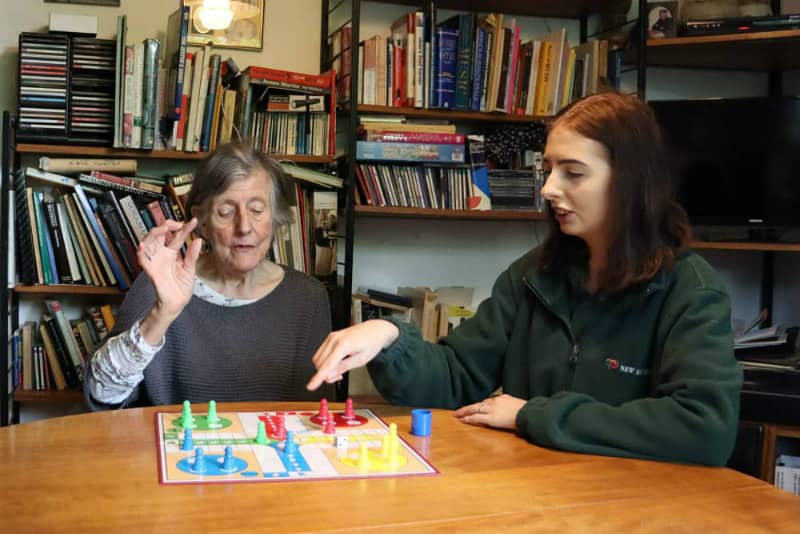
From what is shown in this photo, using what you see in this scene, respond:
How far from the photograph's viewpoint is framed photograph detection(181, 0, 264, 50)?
9.08 feet

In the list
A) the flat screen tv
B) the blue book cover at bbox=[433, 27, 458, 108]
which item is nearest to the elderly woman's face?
the blue book cover at bbox=[433, 27, 458, 108]

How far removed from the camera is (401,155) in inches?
A: 107

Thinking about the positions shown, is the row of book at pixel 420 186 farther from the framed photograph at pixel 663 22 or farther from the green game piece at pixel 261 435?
the green game piece at pixel 261 435

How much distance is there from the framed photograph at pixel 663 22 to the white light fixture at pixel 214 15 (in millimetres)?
1447

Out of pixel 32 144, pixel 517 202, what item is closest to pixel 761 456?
pixel 517 202

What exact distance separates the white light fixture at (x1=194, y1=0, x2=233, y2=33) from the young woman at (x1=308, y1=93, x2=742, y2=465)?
1629 millimetres

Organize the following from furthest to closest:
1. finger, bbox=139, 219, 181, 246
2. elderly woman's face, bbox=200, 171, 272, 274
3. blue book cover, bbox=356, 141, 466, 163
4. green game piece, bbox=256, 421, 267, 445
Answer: blue book cover, bbox=356, 141, 466, 163 < elderly woman's face, bbox=200, 171, 272, 274 < finger, bbox=139, 219, 181, 246 < green game piece, bbox=256, 421, 267, 445

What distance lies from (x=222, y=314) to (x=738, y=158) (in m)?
1.98

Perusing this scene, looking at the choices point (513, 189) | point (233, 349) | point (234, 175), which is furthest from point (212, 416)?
point (513, 189)

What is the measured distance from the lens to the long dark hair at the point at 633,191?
139 cm

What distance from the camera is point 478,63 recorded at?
278cm

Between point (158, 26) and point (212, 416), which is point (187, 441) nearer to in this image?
point (212, 416)

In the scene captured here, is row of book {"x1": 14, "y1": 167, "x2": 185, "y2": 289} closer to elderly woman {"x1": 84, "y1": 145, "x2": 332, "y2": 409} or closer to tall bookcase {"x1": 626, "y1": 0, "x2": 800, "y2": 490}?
elderly woman {"x1": 84, "y1": 145, "x2": 332, "y2": 409}

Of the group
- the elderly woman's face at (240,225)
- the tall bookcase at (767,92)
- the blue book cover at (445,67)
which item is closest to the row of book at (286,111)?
the blue book cover at (445,67)
